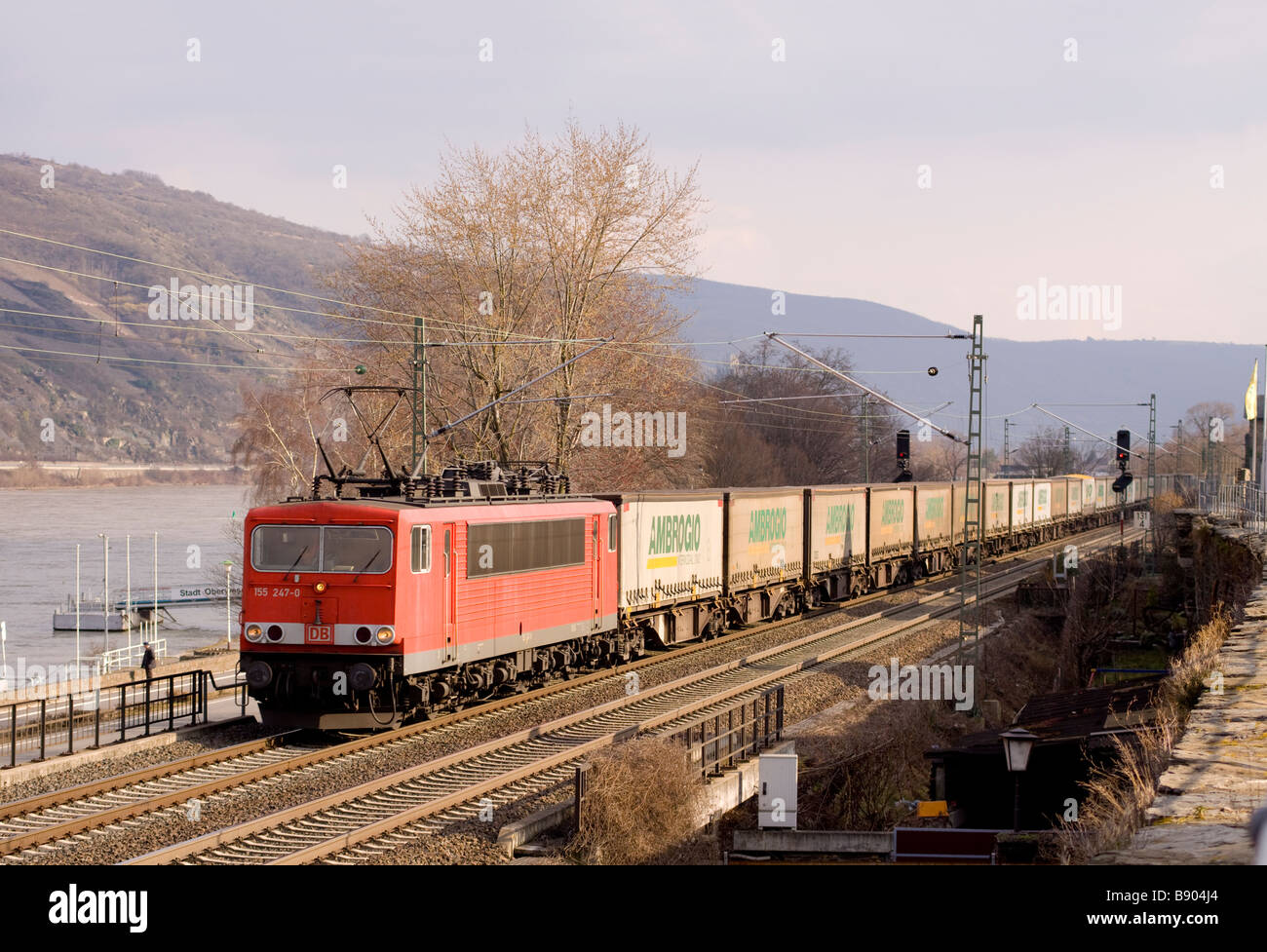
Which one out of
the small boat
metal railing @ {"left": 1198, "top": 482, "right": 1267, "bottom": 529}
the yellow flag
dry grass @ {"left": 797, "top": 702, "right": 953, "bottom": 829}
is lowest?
the small boat

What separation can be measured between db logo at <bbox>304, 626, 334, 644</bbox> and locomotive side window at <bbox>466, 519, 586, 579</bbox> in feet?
7.06

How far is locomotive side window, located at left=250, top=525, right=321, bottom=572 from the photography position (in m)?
16.2

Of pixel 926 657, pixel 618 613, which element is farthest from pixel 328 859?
pixel 926 657

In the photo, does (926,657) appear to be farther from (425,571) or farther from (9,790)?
(9,790)

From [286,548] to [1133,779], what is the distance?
11.0 metres

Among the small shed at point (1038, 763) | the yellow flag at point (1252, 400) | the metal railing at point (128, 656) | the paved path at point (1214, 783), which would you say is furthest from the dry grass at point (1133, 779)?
the yellow flag at point (1252, 400)

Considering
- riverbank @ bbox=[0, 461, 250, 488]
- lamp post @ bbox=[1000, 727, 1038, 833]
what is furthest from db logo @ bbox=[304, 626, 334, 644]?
riverbank @ bbox=[0, 461, 250, 488]

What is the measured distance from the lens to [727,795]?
15938 millimetres

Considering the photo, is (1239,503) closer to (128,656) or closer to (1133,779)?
(1133,779)

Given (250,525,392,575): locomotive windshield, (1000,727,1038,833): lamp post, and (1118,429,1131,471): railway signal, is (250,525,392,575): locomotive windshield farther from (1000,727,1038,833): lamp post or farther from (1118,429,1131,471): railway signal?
(1118,429,1131,471): railway signal

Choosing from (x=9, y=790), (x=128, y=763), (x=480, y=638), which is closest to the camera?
(x=9, y=790)

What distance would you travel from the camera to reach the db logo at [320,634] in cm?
1597
